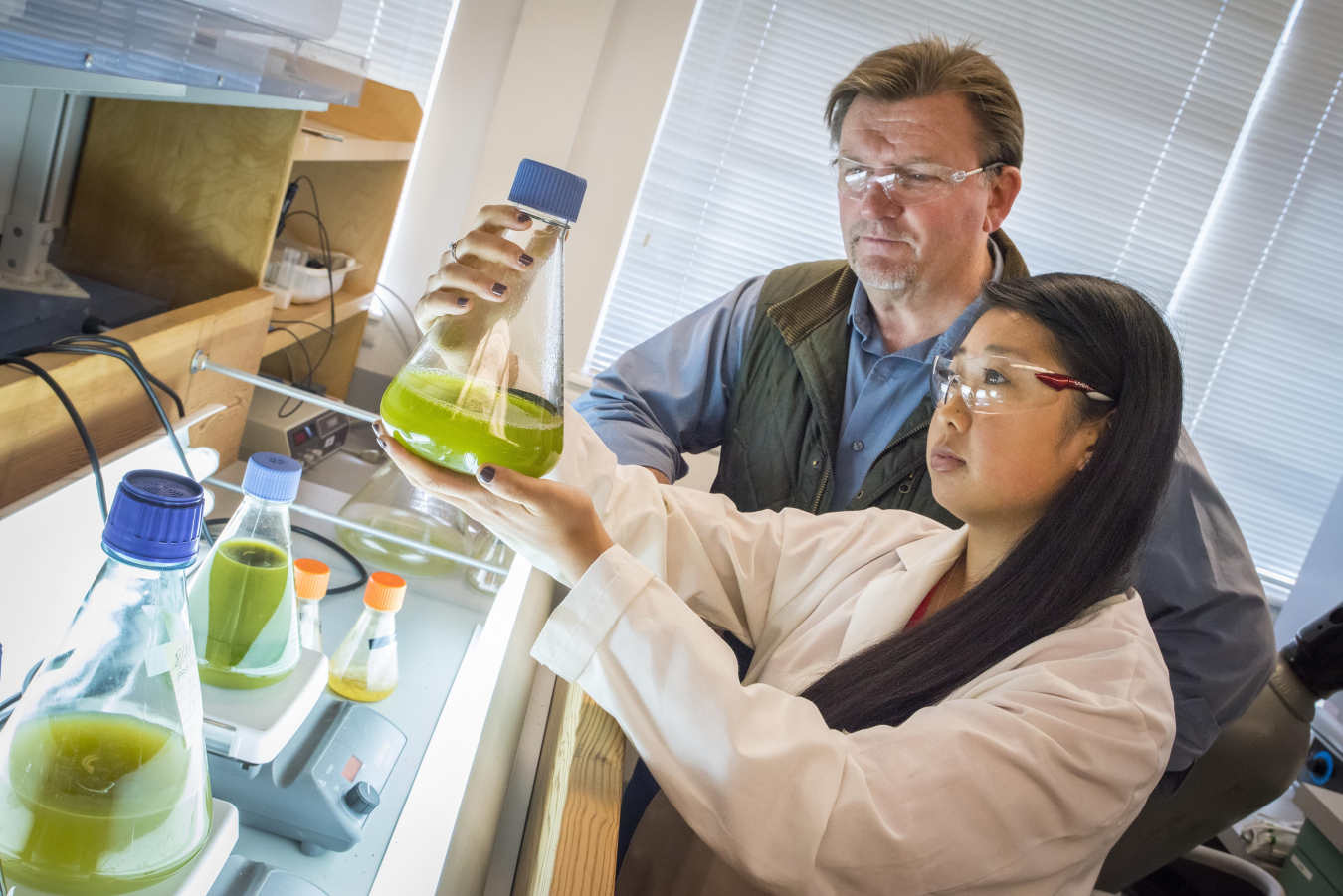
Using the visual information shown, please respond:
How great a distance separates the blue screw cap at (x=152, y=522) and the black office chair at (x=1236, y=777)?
1886mm

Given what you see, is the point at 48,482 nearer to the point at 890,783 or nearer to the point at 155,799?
the point at 155,799

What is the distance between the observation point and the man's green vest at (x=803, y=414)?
1.65 metres

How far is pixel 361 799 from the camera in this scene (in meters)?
0.89

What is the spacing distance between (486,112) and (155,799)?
2584 millimetres

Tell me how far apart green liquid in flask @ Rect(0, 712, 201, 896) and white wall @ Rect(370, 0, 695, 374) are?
2.40m

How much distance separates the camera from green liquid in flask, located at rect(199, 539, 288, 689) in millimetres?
810

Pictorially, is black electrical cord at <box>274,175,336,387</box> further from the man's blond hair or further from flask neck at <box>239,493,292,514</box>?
flask neck at <box>239,493,292,514</box>

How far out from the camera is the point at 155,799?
1.91 ft

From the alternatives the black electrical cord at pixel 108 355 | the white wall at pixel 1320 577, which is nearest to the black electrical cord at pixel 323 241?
the black electrical cord at pixel 108 355

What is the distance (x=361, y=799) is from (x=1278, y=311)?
3320 mm

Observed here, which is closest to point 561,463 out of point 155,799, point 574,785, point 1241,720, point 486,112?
point 574,785

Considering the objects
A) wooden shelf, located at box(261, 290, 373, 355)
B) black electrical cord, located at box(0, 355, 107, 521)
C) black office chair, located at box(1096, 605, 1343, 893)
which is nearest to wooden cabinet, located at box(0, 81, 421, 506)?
wooden shelf, located at box(261, 290, 373, 355)

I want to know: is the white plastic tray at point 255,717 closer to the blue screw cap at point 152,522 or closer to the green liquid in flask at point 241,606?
the green liquid in flask at point 241,606

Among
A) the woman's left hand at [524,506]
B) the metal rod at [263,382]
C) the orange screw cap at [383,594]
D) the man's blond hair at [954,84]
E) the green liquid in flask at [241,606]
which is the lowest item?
the orange screw cap at [383,594]
